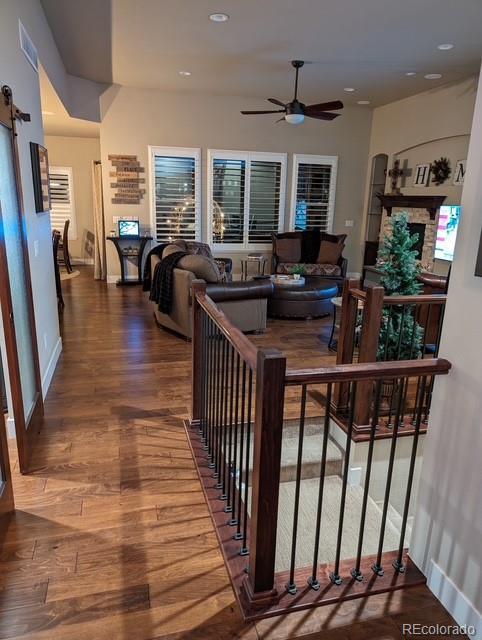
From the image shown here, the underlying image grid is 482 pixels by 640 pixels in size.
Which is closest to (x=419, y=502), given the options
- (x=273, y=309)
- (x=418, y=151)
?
(x=273, y=309)

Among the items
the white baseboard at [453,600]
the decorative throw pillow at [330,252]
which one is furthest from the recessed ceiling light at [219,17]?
the white baseboard at [453,600]

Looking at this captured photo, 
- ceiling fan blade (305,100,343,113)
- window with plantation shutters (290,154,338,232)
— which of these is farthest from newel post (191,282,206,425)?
window with plantation shutters (290,154,338,232)

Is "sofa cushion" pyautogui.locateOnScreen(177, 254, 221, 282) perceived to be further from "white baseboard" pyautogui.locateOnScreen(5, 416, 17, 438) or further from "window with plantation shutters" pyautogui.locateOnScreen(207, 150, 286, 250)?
"window with plantation shutters" pyautogui.locateOnScreen(207, 150, 286, 250)

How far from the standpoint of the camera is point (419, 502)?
1944mm

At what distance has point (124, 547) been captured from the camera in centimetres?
205

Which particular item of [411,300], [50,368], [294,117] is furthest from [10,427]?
[294,117]

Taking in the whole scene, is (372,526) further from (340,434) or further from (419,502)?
(419,502)

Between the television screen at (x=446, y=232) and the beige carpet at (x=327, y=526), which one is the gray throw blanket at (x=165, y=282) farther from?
the television screen at (x=446, y=232)

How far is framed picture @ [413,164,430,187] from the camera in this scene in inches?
300

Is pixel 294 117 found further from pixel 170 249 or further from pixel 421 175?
pixel 421 175

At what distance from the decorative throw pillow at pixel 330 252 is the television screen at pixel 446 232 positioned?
1719 millimetres

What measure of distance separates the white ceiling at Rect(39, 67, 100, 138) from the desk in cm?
209

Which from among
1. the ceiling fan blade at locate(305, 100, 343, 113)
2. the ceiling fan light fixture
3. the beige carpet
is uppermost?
the ceiling fan blade at locate(305, 100, 343, 113)

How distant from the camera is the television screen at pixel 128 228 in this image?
807cm
